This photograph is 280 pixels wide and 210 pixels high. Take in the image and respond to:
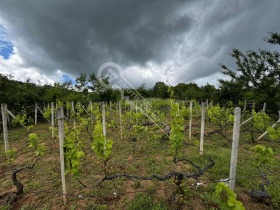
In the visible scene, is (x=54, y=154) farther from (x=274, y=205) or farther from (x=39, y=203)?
(x=274, y=205)

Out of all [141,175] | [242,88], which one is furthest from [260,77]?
[141,175]

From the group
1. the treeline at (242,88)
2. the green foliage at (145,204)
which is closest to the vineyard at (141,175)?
the green foliage at (145,204)

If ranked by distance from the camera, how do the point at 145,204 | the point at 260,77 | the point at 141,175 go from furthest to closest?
the point at 260,77
the point at 141,175
the point at 145,204

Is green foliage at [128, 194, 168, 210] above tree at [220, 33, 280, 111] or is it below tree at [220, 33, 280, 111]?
below

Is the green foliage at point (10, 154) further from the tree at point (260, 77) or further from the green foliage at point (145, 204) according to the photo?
the tree at point (260, 77)

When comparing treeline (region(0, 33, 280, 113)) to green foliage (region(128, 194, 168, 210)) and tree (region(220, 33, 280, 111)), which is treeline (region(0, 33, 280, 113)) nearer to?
tree (region(220, 33, 280, 111))

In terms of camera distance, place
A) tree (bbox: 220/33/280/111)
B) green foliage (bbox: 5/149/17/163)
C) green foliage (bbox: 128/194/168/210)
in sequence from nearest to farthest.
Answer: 1. green foliage (bbox: 128/194/168/210)
2. green foliage (bbox: 5/149/17/163)
3. tree (bbox: 220/33/280/111)

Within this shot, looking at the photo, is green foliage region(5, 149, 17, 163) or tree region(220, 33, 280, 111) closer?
green foliage region(5, 149, 17, 163)

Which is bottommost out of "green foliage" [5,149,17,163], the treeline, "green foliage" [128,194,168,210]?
"green foliage" [128,194,168,210]

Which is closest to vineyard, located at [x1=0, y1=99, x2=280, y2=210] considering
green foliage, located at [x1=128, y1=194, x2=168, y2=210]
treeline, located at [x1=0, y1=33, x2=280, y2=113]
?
green foliage, located at [x1=128, y1=194, x2=168, y2=210]

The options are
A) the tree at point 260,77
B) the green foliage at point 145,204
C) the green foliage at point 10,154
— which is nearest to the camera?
the green foliage at point 145,204

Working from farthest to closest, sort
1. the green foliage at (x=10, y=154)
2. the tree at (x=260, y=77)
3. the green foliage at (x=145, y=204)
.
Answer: the tree at (x=260, y=77) < the green foliage at (x=10, y=154) < the green foliage at (x=145, y=204)

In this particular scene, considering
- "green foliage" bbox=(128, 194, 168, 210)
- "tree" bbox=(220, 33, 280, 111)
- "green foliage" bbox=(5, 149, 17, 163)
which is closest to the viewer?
"green foliage" bbox=(128, 194, 168, 210)

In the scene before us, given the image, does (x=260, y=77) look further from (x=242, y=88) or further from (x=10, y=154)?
(x=10, y=154)
